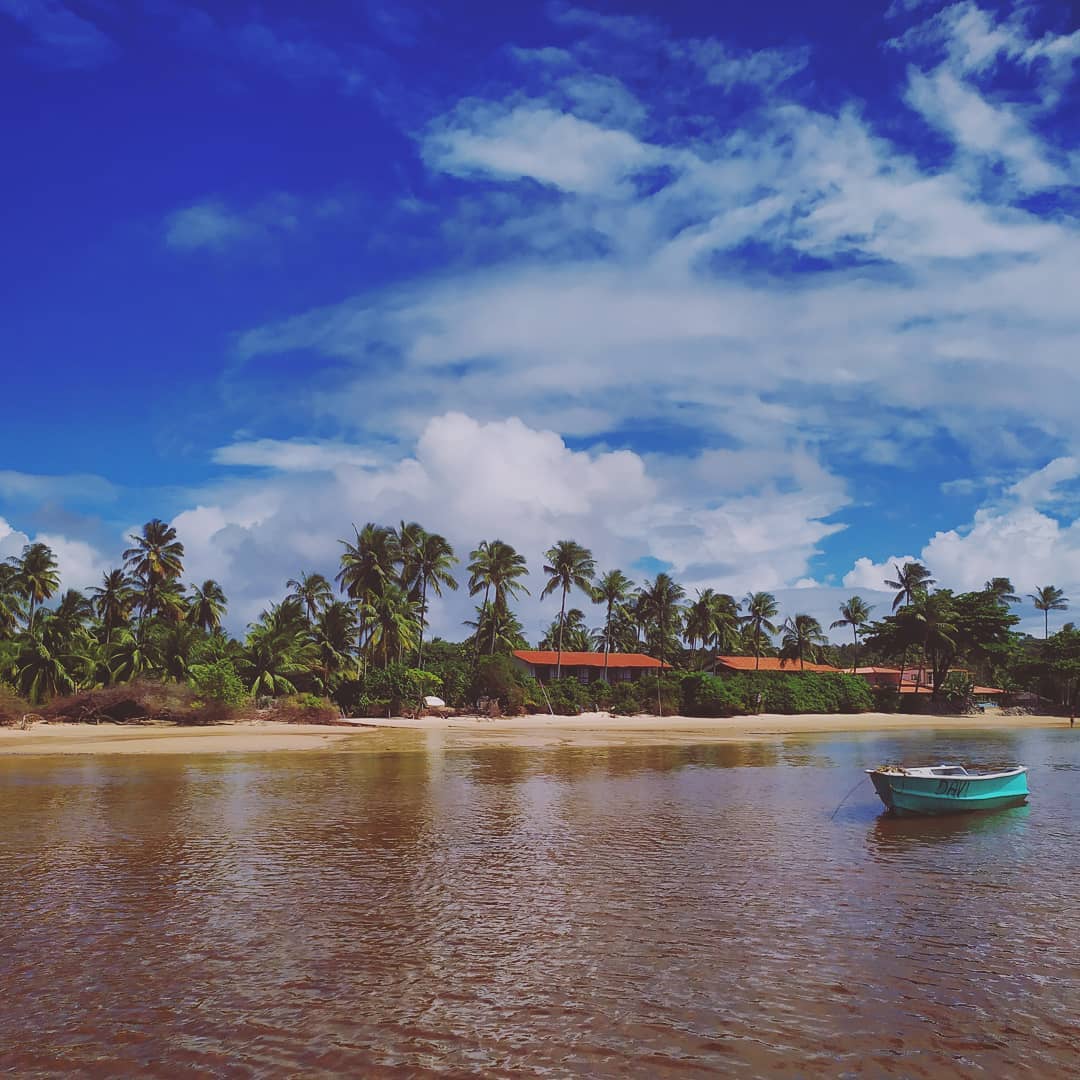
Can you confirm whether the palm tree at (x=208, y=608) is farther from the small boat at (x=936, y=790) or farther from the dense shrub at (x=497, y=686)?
the small boat at (x=936, y=790)

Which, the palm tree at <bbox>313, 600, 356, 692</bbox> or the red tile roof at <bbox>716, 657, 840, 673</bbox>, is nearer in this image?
the palm tree at <bbox>313, 600, 356, 692</bbox>

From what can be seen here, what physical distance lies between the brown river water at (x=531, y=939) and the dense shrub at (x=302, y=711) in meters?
31.0

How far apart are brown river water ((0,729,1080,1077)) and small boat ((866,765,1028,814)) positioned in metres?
0.59

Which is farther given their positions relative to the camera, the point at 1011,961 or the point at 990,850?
the point at 990,850

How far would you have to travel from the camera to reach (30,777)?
92.1ft

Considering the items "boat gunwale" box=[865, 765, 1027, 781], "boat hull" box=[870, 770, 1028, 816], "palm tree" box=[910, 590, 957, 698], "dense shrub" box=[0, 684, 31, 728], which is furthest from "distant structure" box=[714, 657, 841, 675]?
"boat hull" box=[870, 770, 1028, 816]

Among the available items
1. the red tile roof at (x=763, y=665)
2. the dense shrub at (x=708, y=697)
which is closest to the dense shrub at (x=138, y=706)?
the dense shrub at (x=708, y=697)

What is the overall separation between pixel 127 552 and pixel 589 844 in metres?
62.0

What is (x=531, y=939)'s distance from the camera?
37.3 ft

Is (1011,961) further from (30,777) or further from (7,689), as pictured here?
(7,689)

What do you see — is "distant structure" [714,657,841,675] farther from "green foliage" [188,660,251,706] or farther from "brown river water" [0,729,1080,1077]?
"brown river water" [0,729,1080,1077]

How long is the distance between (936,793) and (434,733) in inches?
1326

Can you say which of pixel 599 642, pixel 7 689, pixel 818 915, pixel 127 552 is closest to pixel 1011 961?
pixel 818 915

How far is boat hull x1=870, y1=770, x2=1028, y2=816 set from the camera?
68.9 ft
